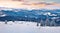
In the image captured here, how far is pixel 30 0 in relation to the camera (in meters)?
1.71

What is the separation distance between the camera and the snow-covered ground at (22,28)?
166 cm

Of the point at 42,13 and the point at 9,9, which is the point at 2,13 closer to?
the point at 9,9

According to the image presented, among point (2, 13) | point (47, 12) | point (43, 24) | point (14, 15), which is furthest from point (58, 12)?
point (2, 13)

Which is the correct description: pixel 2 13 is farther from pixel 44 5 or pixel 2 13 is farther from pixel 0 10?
pixel 44 5

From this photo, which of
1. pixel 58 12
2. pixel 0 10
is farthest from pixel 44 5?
pixel 0 10

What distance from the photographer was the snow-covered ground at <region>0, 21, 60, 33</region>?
5.45ft

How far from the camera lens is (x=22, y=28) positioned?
1.69 metres

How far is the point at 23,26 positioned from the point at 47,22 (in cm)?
32

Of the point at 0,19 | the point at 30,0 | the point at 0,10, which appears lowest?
the point at 0,19

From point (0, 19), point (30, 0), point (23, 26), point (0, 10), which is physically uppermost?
point (30, 0)

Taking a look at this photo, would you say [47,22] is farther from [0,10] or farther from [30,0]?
[0,10]

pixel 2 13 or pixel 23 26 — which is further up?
pixel 2 13

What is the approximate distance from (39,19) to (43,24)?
0.08 metres

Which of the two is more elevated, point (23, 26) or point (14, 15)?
point (14, 15)
